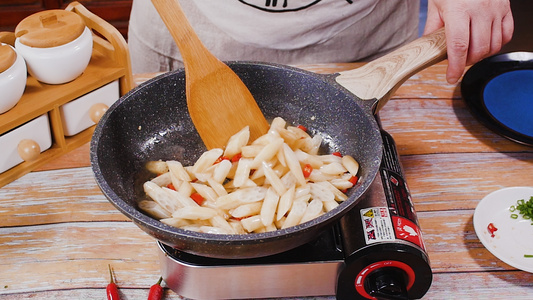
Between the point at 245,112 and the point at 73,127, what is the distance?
443 millimetres

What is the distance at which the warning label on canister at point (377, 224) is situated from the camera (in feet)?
2.89

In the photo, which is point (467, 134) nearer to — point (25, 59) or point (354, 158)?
point (354, 158)

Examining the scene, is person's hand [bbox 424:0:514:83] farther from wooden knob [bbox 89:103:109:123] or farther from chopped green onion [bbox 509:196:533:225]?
wooden knob [bbox 89:103:109:123]

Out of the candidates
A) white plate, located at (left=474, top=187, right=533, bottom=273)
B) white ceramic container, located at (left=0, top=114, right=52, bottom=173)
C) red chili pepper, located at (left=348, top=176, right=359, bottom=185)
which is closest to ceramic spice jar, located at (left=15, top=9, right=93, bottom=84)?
white ceramic container, located at (left=0, top=114, right=52, bottom=173)

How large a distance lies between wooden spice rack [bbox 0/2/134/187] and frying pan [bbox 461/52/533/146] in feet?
2.88

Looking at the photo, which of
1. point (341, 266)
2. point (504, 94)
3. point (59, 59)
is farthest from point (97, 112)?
point (504, 94)

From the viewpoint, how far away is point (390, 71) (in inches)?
42.3

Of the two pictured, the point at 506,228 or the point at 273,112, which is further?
the point at 273,112

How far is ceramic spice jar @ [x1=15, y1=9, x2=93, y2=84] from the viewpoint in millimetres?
1137

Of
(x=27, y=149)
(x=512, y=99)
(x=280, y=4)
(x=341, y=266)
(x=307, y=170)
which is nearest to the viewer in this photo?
(x=341, y=266)

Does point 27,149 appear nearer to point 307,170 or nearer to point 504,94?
point 307,170

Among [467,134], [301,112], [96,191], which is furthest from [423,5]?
[96,191]

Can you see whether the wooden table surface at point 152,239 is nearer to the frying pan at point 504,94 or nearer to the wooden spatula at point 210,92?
the frying pan at point 504,94

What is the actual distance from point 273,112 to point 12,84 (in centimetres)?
55
